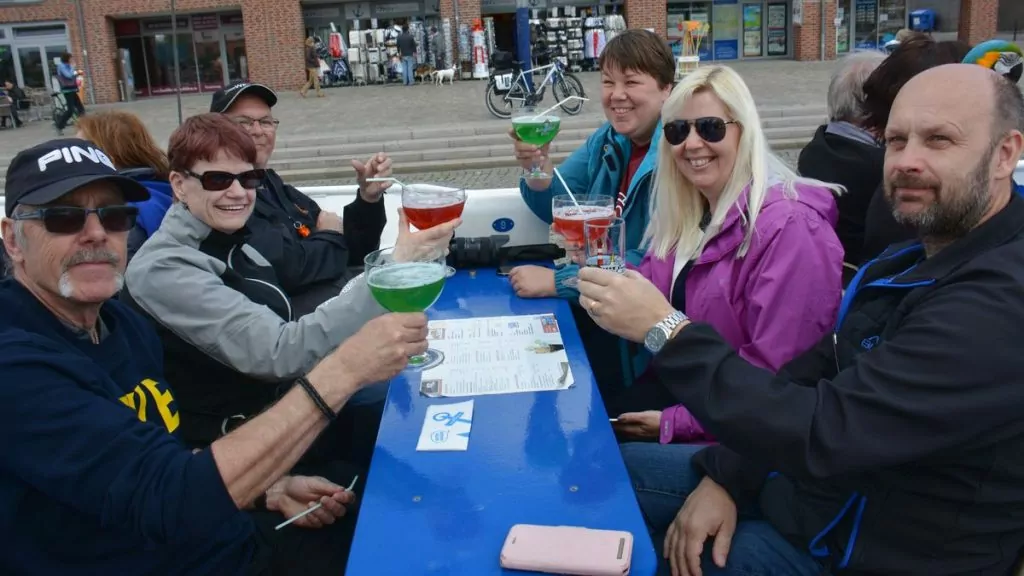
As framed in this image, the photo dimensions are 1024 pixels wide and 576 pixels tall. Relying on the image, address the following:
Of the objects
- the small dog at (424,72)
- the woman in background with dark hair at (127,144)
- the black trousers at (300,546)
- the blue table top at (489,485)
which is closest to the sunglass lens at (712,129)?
the blue table top at (489,485)

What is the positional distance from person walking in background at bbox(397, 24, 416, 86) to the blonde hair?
19593 mm

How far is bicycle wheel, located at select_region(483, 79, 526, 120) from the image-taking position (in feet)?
46.1

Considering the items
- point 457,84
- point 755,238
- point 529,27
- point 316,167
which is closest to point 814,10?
point 529,27

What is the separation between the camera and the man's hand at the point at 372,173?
3.09 meters

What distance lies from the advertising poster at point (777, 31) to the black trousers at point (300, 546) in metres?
24.4

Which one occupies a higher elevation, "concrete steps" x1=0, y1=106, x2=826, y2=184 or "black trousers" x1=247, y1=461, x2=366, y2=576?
"concrete steps" x1=0, y1=106, x2=826, y2=184

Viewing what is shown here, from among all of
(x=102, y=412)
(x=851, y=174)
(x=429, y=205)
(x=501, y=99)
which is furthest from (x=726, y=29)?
(x=102, y=412)

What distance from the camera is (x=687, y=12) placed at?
23.4m

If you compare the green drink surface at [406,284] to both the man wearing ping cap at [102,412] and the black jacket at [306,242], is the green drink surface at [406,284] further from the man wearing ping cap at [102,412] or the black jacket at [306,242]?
the black jacket at [306,242]

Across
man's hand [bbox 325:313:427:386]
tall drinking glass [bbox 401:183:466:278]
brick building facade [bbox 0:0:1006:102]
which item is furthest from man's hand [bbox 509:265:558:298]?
brick building facade [bbox 0:0:1006:102]

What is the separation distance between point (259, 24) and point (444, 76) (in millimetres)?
5637

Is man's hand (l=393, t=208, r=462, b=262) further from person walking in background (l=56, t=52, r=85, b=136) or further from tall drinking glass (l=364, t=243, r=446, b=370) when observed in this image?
person walking in background (l=56, t=52, r=85, b=136)

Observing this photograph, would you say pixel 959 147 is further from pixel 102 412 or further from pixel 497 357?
pixel 102 412

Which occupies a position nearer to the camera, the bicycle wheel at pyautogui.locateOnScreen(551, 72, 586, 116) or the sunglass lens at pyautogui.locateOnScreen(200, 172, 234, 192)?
the sunglass lens at pyautogui.locateOnScreen(200, 172, 234, 192)
